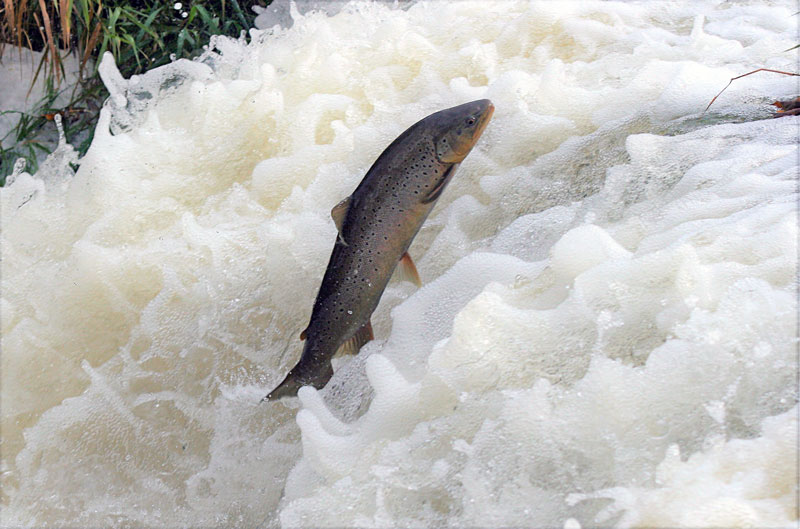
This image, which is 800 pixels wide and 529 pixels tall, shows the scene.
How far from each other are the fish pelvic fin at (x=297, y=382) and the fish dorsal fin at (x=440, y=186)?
18.3 inches

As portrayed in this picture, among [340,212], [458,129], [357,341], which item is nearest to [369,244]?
[340,212]

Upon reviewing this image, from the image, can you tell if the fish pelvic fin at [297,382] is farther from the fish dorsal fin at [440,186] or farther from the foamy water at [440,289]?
the fish dorsal fin at [440,186]

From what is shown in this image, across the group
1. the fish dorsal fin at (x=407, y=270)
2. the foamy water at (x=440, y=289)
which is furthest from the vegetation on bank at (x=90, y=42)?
the fish dorsal fin at (x=407, y=270)

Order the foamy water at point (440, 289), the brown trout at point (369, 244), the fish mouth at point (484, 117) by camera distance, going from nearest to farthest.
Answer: the foamy water at point (440, 289) < the brown trout at point (369, 244) < the fish mouth at point (484, 117)

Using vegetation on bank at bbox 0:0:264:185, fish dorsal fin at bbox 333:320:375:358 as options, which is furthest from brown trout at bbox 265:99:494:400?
vegetation on bank at bbox 0:0:264:185

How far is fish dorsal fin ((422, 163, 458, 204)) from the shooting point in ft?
6.10

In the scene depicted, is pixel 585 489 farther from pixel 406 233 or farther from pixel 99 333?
pixel 99 333

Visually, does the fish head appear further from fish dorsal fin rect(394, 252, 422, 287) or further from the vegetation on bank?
the vegetation on bank

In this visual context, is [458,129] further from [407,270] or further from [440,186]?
[407,270]

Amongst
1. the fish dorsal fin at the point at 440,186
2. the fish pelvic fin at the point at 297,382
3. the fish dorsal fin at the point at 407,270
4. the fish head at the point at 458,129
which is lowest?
the fish pelvic fin at the point at 297,382

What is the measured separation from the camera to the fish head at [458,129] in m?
1.87

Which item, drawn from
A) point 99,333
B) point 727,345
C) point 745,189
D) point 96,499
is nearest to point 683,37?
point 745,189

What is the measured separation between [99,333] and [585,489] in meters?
1.49

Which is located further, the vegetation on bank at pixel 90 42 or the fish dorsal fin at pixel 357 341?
the vegetation on bank at pixel 90 42
